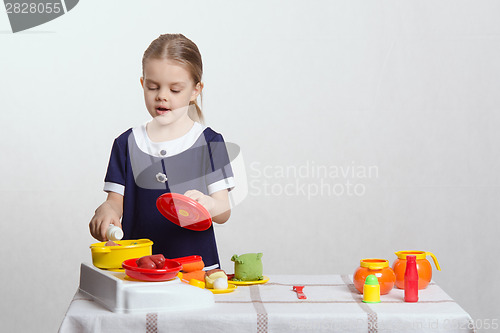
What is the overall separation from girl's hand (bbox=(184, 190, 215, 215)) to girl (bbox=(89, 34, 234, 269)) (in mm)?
59

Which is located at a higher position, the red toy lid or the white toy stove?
the red toy lid

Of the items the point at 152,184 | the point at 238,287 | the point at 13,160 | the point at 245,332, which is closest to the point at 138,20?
the point at 13,160

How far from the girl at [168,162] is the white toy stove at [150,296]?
1.24 feet

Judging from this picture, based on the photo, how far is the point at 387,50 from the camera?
2.51 m

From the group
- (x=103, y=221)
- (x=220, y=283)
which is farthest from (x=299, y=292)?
(x=103, y=221)

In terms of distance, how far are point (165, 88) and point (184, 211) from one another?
325 mm

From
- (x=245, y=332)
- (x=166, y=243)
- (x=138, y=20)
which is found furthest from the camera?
(x=138, y=20)

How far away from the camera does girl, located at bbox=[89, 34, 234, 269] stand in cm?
158

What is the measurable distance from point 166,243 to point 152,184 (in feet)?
0.45

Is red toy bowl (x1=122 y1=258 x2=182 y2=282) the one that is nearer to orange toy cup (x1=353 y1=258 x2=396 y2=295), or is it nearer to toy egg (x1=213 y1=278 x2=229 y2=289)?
toy egg (x1=213 y1=278 x2=229 y2=289)

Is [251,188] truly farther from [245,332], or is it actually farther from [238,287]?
[245,332]

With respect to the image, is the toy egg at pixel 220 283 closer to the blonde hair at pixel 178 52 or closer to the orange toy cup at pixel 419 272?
the orange toy cup at pixel 419 272

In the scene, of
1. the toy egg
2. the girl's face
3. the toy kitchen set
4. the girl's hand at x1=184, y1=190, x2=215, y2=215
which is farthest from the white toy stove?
the girl's face

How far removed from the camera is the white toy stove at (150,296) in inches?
45.6
